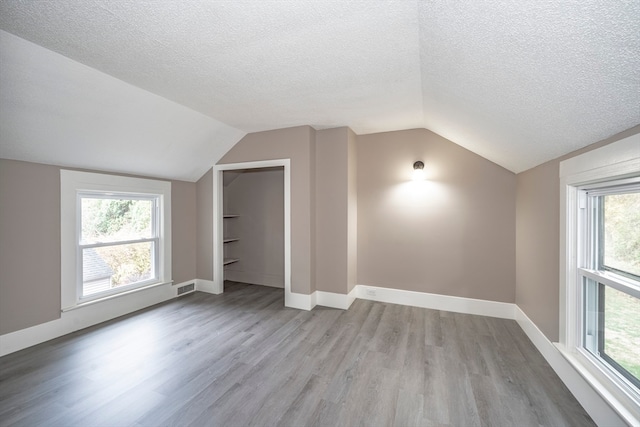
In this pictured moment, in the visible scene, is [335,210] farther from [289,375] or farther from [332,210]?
[289,375]

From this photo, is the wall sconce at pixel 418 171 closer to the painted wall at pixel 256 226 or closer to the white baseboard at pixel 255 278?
the painted wall at pixel 256 226

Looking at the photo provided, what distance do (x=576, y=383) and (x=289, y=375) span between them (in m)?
2.05

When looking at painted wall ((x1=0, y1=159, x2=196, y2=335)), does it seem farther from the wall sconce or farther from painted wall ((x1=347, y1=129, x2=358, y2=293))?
the wall sconce

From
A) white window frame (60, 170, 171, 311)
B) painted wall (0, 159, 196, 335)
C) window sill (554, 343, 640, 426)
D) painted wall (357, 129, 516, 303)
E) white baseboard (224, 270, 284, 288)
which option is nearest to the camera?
window sill (554, 343, 640, 426)

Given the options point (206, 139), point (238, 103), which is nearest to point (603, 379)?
point (238, 103)

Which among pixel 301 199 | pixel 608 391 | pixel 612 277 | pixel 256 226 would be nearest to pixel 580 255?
pixel 612 277

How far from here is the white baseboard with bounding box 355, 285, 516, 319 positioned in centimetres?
302

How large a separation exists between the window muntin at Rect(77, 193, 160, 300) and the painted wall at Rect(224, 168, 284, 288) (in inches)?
53.9

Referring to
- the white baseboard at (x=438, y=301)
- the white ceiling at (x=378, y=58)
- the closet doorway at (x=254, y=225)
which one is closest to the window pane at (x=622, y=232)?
the white ceiling at (x=378, y=58)

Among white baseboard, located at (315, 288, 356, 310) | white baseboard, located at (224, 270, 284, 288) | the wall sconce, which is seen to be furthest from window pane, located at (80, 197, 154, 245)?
the wall sconce

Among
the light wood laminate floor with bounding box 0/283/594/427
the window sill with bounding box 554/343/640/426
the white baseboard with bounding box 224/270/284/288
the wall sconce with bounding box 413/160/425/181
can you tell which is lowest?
the light wood laminate floor with bounding box 0/283/594/427

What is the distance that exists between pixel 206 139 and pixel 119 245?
181 cm

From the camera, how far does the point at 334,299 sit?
3389mm

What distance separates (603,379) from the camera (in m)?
1.52
